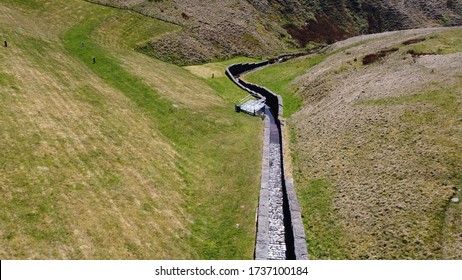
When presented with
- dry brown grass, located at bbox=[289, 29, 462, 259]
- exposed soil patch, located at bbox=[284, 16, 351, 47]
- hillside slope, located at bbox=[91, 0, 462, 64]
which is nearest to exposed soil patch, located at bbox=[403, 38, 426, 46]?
dry brown grass, located at bbox=[289, 29, 462, 259]

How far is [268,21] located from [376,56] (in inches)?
2010

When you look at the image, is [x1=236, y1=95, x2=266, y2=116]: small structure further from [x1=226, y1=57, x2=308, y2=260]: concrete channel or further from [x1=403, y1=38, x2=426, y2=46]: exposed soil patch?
[x1=403, y1=38, x2=426, y2=46]: exposed soil patch

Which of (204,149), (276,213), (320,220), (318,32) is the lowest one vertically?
(276,213)

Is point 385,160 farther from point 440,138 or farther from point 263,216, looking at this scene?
point 263,216

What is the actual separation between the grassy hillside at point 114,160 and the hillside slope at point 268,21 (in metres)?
21.6

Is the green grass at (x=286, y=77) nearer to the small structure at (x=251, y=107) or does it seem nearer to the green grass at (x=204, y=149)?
the small structure at (x=251, y=107)

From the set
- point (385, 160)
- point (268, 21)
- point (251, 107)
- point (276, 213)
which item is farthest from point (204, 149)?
point (268, 21)

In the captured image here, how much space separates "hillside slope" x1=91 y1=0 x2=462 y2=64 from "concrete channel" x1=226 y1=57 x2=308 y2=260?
36.2 metres

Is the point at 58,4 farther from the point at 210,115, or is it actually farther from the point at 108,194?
the point at 108,194

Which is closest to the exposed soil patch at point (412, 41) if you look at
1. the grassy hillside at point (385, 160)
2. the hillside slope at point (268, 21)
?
the grassy hillside at point (385, 160)

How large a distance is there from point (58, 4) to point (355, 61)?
59.4m

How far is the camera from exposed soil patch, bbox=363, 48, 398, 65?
52203 mm

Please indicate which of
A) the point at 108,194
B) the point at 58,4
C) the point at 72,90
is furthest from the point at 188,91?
the point at 58,4

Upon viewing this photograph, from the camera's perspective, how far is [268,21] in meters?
98.4
